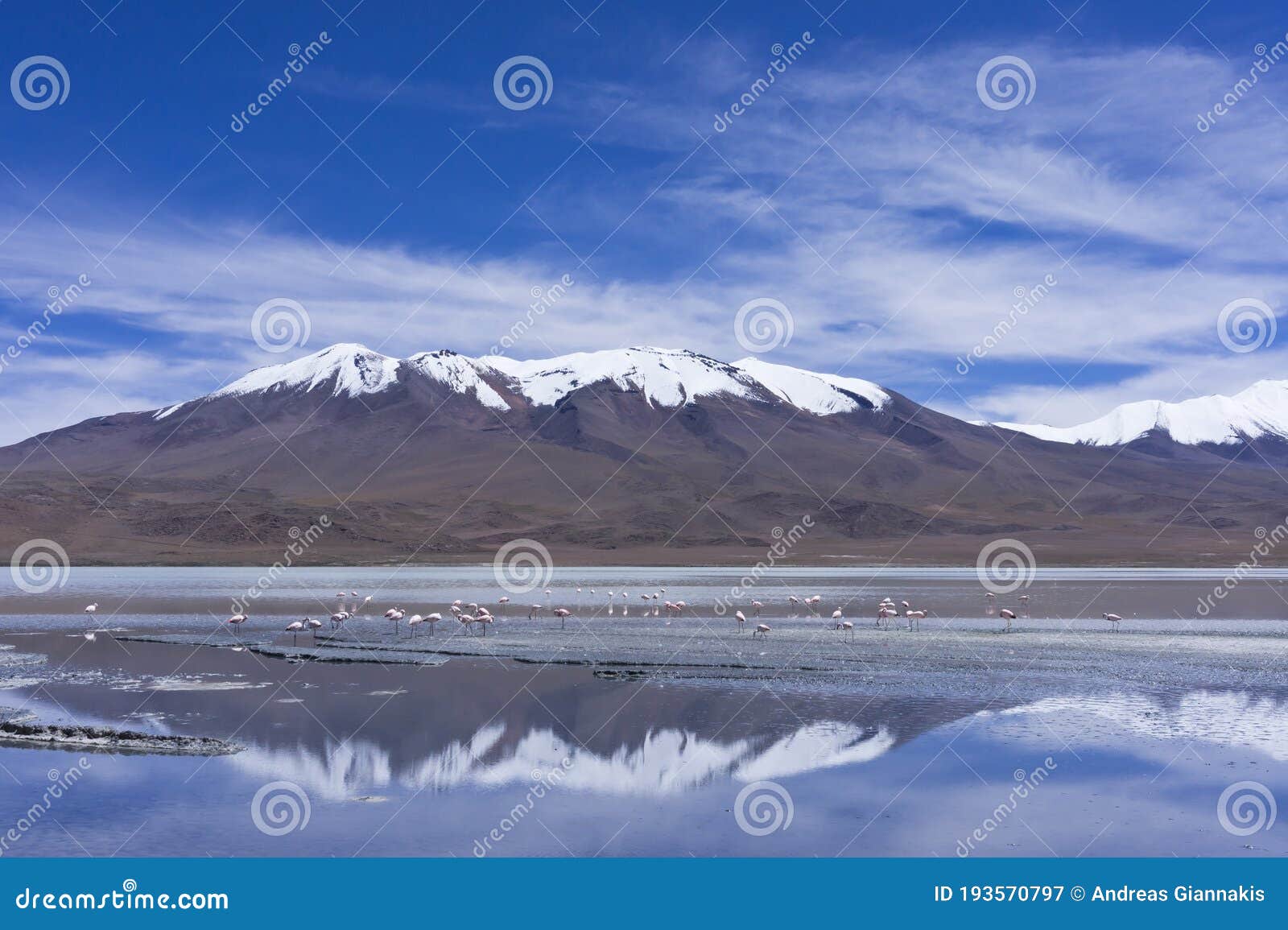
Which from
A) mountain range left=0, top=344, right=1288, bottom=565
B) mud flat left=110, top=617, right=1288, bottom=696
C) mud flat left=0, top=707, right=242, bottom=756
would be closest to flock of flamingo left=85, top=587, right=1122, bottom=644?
mud flat left=110, top=617, right=1288, bottom=696

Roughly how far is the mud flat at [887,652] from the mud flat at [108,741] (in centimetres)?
902

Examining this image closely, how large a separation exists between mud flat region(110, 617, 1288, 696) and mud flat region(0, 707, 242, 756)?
29.6ft

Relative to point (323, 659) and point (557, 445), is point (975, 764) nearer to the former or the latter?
point (323, 659)

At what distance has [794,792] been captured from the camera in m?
13.0

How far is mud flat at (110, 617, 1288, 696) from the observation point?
21609 millimetres

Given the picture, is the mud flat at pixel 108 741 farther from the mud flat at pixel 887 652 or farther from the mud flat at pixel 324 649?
the mud flat at pixel 887 652

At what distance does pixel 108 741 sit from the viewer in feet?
50.2

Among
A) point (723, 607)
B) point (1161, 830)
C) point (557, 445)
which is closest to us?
point (1161, 830)

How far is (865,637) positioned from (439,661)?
11.1 m

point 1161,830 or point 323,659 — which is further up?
point 323,659

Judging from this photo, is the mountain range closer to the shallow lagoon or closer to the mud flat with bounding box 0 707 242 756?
the shallow lagoon

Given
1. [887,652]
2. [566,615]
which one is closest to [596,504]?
[566,615]

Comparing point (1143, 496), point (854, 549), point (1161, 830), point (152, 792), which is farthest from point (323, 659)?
point (1143, 496)

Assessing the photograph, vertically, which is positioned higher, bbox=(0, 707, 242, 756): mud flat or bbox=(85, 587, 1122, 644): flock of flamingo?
bbox=(85, 587, 1122, 644): flock of flamingo
